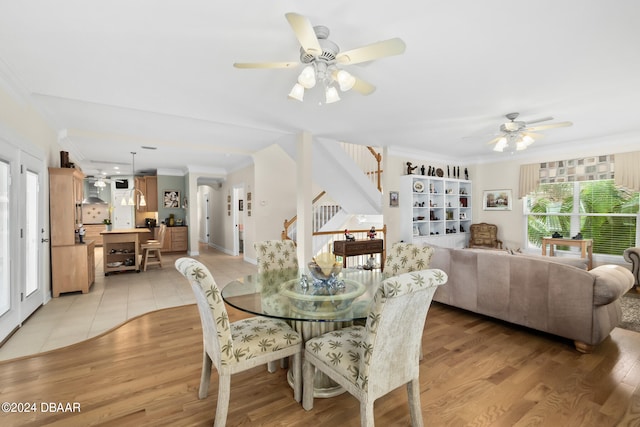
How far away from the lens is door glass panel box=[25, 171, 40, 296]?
3.50 meters

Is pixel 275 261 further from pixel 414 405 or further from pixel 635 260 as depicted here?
pixel 635 260

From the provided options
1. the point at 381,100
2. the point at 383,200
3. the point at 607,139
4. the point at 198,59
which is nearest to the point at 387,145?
the point at 383,200

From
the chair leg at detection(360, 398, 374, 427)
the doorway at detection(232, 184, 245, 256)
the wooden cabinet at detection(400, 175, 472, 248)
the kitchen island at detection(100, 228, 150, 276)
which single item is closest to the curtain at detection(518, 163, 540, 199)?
the wooden cabinet at detection(400, 175, 472, 248)

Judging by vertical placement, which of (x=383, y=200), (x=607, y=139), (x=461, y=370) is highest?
(x=607, y=139)

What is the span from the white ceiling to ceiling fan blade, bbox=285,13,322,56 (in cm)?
24

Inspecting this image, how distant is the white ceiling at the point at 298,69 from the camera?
6.32 feet

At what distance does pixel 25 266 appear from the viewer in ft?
11.0

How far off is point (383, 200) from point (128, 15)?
5113 millimetres

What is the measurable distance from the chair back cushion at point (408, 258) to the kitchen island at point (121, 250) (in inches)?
205

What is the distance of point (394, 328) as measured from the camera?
1.52 metres

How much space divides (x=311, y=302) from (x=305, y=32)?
1.68 meters

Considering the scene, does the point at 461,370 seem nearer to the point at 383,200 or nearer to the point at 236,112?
the point at 236,112

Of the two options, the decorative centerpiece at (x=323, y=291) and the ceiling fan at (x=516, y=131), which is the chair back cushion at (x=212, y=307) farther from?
the ceiling fan at (x=516, y=131)

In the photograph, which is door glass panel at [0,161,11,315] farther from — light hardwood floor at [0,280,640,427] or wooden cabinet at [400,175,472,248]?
wooden cabinet at [400,175,472,248]
